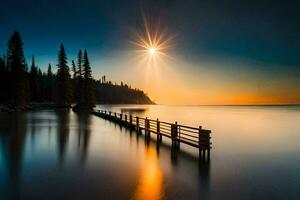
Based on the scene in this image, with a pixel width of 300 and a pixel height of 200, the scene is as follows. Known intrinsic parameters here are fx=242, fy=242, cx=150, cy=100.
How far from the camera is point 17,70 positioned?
2319 inches

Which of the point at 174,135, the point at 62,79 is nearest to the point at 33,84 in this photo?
the point at 62,79

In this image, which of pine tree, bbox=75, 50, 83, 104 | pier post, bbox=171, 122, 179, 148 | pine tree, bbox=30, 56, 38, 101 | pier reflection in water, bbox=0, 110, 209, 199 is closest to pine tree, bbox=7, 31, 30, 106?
pine tree, bbox=75, 50, 83, 104

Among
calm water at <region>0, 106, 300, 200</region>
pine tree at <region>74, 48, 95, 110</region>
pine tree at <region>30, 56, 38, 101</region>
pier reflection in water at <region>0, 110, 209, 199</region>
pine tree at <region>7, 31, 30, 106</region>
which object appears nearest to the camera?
pier reflection in water at <region>0, 110, 209, 199</region>

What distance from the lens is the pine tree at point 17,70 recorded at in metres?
57.8

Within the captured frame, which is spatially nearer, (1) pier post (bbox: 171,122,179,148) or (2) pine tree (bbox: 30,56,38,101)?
(1) pier post (bbox: 171,122,179,148)

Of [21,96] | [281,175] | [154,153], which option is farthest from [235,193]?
[21,96]

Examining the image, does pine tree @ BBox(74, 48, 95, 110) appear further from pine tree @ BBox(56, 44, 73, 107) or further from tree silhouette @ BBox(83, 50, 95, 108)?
pine tree @ BBox(56, 44, 73, 107)

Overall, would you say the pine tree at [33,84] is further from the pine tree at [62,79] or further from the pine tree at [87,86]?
the pine tree at [87,86]

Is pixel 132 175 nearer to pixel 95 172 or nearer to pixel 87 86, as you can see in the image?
pixel 95 172

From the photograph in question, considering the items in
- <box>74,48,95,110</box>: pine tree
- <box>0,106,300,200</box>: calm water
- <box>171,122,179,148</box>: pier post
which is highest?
<box>74,48,95,110</box>: pine tree

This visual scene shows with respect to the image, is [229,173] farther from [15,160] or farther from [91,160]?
[15,160]

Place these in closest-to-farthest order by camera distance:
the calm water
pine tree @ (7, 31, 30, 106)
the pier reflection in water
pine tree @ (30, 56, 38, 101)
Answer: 1. the pier reflection in water
2. the calm water
3. pine tree @ (7, 31, 30, 106)
4. pine tree @ (30, 56, 38, 101)

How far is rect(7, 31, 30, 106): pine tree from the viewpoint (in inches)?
2275

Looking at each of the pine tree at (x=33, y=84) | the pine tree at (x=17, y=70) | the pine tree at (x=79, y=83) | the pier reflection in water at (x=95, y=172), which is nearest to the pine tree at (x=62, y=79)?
the pine tree at (x=79, y=83)
